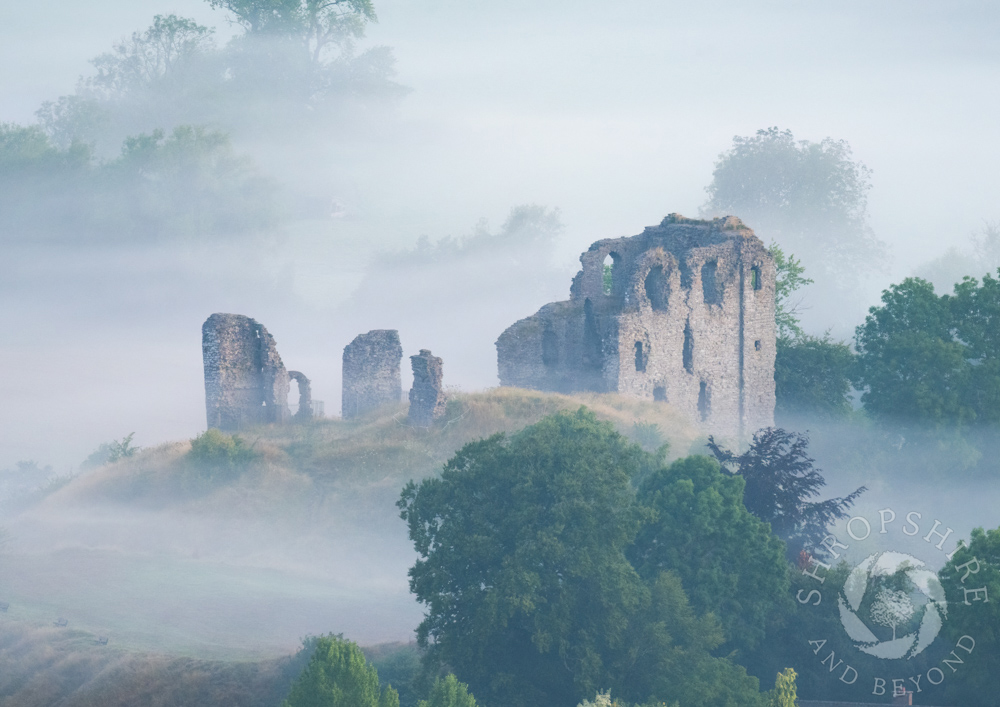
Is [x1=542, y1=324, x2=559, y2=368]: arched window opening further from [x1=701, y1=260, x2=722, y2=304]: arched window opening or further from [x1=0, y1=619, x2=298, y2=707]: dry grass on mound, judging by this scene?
[x1=0, y1=619, x2=298, y2=707]: dry grass on mound

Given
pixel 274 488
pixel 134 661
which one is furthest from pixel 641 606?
pixel 274 488

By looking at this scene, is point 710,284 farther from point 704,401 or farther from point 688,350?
point 704,401

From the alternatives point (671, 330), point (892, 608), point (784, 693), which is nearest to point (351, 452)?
point (671, 330)

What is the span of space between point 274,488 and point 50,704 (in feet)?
35.5

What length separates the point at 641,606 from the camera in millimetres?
18828

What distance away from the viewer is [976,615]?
2019cm

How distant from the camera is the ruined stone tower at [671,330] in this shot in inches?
1363

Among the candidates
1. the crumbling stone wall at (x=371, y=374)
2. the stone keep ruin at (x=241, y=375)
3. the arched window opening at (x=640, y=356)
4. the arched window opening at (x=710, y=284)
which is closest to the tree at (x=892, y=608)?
the arched window opening at (x=640, y=356)

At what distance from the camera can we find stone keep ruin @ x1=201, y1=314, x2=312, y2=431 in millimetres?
32750

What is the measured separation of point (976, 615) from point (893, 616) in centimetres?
177

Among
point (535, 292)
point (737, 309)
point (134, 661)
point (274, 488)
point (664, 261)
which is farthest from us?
point (535, 292)

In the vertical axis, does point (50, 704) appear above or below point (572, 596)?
below

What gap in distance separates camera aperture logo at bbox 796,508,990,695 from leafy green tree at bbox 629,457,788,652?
113 centimetres

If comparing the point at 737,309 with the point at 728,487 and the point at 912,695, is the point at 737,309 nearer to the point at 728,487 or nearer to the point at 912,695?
the point at 728,487
